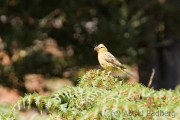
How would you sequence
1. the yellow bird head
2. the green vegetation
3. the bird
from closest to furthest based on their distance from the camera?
the green vegetation, the yellow bird head, the bird

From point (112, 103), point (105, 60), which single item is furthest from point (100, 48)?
point (112, 103)

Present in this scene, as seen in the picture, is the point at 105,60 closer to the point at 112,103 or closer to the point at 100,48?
the point at 100,48

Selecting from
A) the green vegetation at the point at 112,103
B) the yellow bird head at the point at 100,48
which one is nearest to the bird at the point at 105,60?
the yellow bird head at the point at 100,48

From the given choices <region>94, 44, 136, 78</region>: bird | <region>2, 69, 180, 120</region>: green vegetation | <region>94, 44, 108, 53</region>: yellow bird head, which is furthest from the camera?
<region>94, 44, 136, 78</region>: bird

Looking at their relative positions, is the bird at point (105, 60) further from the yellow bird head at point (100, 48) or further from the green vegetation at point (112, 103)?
the green vegetation at point (112, 103)

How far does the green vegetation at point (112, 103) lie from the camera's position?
1446mm

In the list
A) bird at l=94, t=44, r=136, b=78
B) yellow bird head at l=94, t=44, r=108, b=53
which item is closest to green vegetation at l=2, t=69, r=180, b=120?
yellow bird head at l=94, t=44, r=108, b=53

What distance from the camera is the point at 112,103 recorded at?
148cm

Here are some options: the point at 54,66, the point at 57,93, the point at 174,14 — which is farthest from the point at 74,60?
the point at 57,93

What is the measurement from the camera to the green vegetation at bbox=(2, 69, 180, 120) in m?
1.45

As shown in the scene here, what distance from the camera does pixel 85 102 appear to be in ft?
5.68

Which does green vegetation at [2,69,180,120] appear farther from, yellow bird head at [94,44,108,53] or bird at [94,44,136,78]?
bird at [94,44,136,78]

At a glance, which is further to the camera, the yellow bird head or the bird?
the bird

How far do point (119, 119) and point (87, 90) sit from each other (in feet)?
1.08
